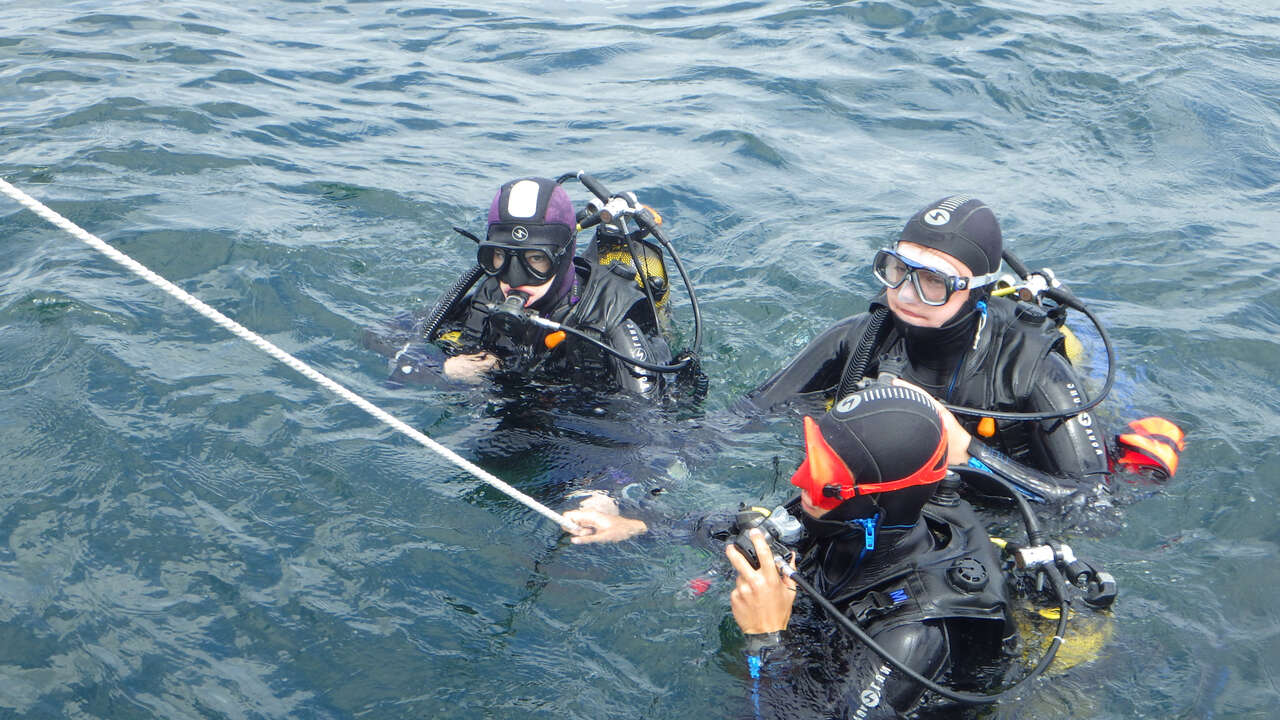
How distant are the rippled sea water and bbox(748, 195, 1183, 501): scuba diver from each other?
15.0 inches

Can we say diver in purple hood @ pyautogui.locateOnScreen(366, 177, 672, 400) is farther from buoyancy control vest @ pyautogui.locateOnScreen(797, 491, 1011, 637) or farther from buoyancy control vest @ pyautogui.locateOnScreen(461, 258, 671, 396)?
buoyancy control vest @ pyautogui.locateOnScreen(797, 491, 1011, 637)

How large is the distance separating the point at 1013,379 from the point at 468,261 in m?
3.77

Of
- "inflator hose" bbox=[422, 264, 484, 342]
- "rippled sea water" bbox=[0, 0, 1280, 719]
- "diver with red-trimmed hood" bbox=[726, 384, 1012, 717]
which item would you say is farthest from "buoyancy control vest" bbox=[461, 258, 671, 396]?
"diver with red-trimmed hood" bbox=[726, 384, 1012, 717]

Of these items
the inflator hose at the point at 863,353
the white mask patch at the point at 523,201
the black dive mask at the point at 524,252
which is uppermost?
the white mask patch at the point at 523,201

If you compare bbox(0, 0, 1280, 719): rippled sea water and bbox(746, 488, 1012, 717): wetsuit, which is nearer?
bbox(746, 488, 1012, 717): wetsuit

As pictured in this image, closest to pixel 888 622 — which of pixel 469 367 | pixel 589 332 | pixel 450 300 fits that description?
pixel 589 332

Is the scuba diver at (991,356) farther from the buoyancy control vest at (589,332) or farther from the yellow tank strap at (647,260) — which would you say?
the yellow tank strap at (647,260)

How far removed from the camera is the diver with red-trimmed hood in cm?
306

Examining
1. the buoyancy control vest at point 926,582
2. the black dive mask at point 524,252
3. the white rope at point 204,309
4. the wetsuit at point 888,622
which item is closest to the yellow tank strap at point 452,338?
the black dive mask at point 524,252

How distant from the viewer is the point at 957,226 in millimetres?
4332

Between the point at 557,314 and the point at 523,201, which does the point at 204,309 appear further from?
the point at 557,314

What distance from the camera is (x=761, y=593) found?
10.5 ft

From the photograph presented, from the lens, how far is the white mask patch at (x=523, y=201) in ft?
15.9

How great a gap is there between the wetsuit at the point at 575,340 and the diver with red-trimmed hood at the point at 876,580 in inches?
70.7
